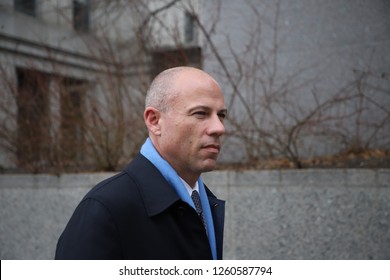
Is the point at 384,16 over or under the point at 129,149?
over

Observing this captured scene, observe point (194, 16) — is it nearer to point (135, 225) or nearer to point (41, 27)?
point (135, 225)

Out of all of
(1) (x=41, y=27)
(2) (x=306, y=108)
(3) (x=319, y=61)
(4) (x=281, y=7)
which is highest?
(1) (x=41, y=27)

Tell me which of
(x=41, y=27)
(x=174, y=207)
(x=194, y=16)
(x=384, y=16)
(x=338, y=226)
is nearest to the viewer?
(x=174, y=207)

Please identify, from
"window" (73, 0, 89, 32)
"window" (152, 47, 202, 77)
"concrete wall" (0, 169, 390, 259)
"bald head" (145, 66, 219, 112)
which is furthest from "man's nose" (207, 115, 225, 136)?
"window" (73, 0, 89, 32)

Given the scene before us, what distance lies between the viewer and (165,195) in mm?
2066

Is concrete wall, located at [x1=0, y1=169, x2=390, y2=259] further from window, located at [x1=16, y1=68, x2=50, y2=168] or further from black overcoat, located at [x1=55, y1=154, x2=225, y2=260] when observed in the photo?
window, located at [x1=16, y1=68, x2=50, y2=168]

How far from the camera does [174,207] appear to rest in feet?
6.88

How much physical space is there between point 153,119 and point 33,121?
5.27 metres

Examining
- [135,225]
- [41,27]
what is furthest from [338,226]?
[41,27]

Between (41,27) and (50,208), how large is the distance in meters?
7.83

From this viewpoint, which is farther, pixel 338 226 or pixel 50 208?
pixel 50 208

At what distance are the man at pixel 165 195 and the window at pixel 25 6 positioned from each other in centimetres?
1119

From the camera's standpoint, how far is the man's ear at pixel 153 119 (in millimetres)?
2291

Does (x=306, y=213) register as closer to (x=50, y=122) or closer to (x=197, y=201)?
(x=197, y=201)
